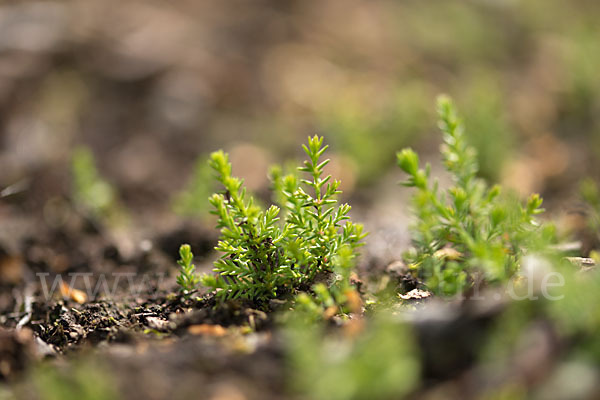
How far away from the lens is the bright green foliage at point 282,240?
190 cm

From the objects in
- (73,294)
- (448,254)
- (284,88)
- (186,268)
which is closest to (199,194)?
(73,294)

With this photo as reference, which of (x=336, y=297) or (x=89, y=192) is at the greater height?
(x=89, y=192)

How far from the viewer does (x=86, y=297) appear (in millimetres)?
2527

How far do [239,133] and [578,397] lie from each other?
3.52 meters

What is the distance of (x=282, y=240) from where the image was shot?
198 cm

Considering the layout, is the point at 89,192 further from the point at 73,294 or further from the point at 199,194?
the point at 73,294

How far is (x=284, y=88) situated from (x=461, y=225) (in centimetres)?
314

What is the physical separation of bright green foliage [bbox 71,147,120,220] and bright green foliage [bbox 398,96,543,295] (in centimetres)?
195

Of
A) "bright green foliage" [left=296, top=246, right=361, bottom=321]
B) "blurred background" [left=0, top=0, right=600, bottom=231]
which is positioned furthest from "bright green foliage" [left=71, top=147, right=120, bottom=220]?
"bright green foliage" [left=296, top=246, right=361, bottom=321]

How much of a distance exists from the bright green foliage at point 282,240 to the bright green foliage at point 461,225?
0.28 m

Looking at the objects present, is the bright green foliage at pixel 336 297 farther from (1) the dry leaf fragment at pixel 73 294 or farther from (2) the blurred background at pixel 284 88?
(2) the blurred background at pixel 284 88

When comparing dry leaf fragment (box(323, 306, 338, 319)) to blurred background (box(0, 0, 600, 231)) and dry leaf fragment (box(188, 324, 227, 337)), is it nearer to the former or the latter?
dry leaf fragment (box(188, 324, 227, 337))

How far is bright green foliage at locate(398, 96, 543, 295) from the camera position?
6.15 feet

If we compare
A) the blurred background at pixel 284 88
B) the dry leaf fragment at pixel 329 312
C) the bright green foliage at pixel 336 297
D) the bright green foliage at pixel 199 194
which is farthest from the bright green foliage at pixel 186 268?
the blurred background at pixel 284 88
